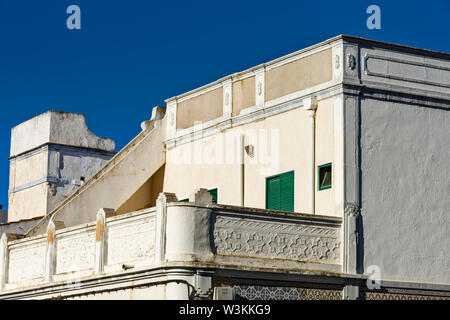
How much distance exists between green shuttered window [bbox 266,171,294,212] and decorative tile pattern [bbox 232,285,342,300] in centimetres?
249

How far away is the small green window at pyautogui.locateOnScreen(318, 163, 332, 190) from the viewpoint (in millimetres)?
23042

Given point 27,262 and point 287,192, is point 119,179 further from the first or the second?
point 287,192

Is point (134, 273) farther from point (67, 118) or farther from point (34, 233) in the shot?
point (67, 118)

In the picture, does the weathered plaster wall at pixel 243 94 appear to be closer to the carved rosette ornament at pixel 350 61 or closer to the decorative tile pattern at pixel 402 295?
the carved rosette ornament at pixel 350 61

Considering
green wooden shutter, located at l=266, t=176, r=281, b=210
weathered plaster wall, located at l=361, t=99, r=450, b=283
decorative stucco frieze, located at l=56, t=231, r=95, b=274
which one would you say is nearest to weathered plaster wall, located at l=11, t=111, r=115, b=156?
decorative stucco frieze, located at l=56, t=231, r=95, b=274

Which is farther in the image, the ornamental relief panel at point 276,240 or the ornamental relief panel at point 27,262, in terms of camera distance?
the ornamental relief panel at point 27,262

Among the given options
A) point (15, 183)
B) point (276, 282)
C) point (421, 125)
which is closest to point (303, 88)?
point (421, 125)

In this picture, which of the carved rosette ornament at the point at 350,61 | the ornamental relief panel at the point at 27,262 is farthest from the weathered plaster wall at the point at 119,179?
the carved rosette ornament at the point at 350,61

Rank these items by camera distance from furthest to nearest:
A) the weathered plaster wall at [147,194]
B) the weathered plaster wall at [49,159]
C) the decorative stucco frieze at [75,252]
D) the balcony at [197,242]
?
the weathered plaster wall at [49,159]
the weathered plaster wall at [147,194]
the decorative stucco frieze at [75,252]
the balcony at [197,242]

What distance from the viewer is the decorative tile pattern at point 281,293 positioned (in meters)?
21.3

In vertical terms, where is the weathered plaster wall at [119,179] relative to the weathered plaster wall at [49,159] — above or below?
below

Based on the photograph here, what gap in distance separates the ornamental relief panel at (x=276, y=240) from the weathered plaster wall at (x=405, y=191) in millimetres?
878
